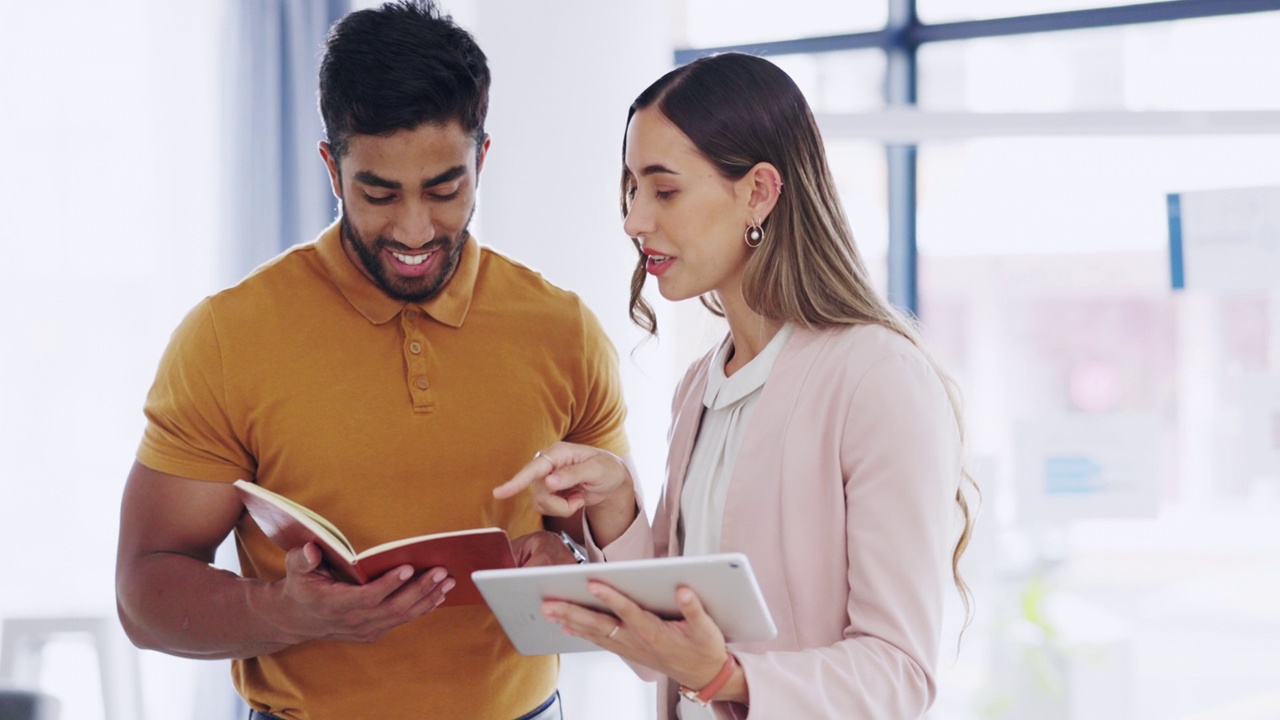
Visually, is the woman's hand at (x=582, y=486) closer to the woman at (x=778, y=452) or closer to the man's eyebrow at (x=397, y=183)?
the woman at (x=778, y=452)

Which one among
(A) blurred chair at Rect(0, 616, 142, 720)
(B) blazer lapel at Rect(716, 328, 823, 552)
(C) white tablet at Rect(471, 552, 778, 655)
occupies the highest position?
(B) blazer lapel at Rect(716, 328, 823, 552)

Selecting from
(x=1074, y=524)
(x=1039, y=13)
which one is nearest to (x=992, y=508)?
(x=1074, y=524)

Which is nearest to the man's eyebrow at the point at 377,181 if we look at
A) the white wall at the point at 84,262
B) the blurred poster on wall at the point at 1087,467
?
the white wall at the point at 84,262

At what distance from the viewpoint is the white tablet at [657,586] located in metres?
1.15

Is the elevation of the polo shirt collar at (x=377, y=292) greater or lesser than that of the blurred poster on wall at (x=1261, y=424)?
greater

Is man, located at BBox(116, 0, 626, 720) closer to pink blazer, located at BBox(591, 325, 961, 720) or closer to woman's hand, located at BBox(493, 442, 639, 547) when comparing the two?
woman's hand, located at BBox(493, 442, 639, 547)

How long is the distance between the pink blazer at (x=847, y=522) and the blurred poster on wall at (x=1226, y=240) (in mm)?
2251

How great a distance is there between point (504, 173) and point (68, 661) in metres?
1.77

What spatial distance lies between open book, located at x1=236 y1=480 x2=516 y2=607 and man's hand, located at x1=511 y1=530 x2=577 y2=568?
0.77ft

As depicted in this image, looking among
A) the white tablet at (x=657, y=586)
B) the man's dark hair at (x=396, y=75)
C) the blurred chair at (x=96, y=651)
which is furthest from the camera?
the blurred chair at (x=96, y=651)

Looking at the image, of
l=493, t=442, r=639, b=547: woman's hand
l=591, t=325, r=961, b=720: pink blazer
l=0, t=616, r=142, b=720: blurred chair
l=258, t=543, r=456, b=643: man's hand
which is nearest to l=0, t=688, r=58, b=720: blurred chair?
l=258, t=543, r=456, b=643: man's hand

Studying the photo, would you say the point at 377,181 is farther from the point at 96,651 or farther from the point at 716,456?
the point at 96,651

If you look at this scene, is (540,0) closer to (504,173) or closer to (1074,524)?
(504,173)

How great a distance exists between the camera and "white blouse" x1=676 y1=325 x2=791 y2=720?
1545 millimetres
